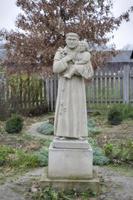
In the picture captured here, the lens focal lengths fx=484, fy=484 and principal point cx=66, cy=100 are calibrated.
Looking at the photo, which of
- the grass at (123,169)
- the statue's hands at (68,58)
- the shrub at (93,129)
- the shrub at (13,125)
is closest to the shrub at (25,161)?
the grass at (123,169)

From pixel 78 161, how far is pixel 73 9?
937 cm

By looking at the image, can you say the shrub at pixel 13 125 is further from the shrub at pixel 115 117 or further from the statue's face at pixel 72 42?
the statue's face at pixel 72 42

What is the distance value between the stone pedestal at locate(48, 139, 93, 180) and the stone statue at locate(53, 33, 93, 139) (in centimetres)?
17

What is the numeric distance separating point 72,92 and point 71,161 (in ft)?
3.46

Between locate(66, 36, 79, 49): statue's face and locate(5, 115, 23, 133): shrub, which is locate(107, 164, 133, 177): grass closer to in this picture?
locate(66, 36, 79, 49): statue's face

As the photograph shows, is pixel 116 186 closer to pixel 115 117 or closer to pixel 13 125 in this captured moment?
pixel 13 125

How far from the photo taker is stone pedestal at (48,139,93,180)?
7387mm

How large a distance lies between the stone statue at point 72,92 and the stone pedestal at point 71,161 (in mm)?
167

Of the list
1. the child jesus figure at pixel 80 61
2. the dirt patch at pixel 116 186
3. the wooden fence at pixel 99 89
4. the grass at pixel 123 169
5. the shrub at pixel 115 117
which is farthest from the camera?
the wooden fence at pixel 99 89

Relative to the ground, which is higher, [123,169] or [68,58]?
[68,58]

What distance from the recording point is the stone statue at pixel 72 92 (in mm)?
7391

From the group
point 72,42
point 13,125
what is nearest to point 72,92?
point 72,42

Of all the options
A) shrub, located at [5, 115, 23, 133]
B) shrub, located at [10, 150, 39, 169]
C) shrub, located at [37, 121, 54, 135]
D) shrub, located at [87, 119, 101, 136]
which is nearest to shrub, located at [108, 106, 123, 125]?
shrub, located at [87, 119, 101, 136]

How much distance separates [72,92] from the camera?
292 inches
